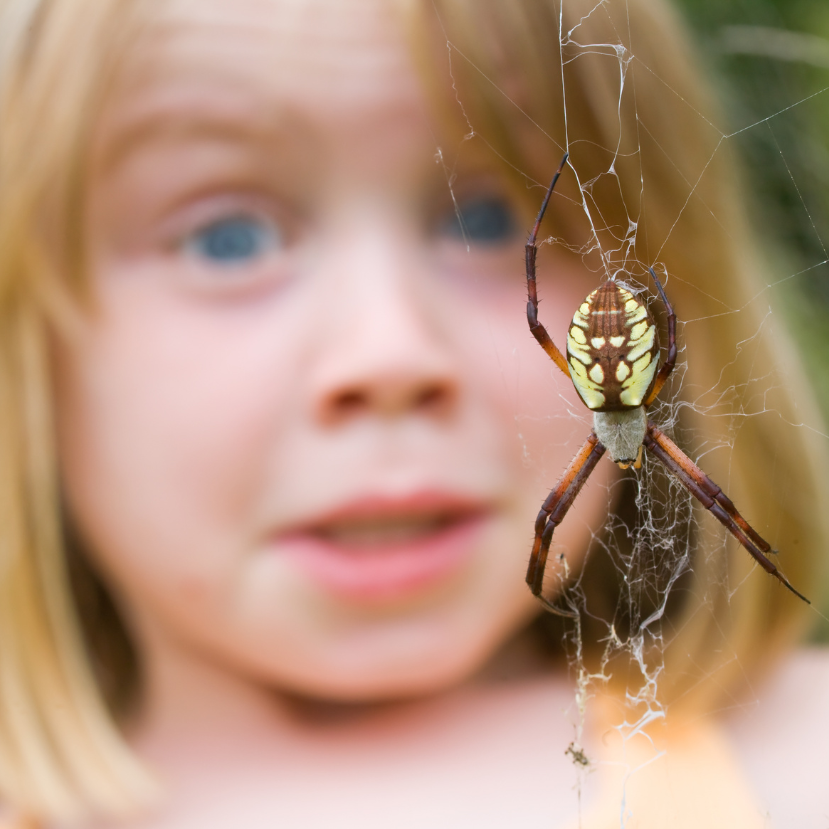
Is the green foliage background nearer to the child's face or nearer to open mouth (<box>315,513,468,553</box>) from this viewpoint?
the child's face

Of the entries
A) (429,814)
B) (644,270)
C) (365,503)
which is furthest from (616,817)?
(644,270)

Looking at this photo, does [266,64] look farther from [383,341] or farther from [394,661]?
[394,661]

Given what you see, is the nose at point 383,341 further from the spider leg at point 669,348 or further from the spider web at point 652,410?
the spider leg at point 669,348

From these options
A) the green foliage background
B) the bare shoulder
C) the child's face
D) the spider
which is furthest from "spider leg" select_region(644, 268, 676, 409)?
the green foliage background

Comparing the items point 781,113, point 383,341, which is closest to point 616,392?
point 383,341

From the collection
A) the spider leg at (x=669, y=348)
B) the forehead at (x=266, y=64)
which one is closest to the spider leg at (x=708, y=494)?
the spider leg at (x=669, y=348)

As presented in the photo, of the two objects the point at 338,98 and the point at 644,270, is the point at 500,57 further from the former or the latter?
the point at 644,270
